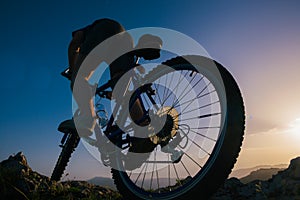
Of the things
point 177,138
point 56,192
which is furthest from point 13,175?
point 177,138

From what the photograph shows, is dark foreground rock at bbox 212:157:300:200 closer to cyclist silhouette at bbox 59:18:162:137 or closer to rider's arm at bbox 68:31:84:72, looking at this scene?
cyclist silhouette at bbox 59:18:162:137

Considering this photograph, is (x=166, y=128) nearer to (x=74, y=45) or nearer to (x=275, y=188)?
(x=275, y=188)

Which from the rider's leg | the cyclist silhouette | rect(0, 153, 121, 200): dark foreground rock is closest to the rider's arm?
the cyclist silhouette

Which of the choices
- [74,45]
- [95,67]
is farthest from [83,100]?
[74,45]

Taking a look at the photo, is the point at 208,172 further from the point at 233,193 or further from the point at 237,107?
the point at 233,193

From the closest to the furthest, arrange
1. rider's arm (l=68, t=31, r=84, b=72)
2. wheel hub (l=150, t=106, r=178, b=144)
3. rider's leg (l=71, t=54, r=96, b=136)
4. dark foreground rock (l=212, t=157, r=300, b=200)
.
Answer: dark foreground rock (l=212, t=157, r=300, b=200)
wheel hub (l=150, t=106, r=178, b=144)
rider's leg (l=71, t=54, r=96, b=136)
rider's arm (l=68, t=31, r=84, b=72)

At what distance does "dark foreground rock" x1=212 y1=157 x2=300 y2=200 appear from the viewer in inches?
102

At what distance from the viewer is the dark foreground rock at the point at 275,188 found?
260 centimetres

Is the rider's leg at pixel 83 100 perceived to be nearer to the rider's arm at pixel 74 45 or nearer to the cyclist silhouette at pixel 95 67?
the cyclist silhouette at pixel 95 67

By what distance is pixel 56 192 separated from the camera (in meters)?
3.27

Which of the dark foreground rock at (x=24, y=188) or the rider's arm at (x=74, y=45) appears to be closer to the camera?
the dark foreground rock at (x=24, y=188)

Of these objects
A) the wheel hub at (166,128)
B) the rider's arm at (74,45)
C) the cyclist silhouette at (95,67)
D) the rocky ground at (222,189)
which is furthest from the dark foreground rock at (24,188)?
the rider's arm at (74,45)

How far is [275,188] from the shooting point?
2797 millimetres

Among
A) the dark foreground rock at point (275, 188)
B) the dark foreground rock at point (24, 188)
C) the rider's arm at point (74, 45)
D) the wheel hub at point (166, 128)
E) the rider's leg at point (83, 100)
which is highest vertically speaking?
the rider's arm at point (74, 45)
